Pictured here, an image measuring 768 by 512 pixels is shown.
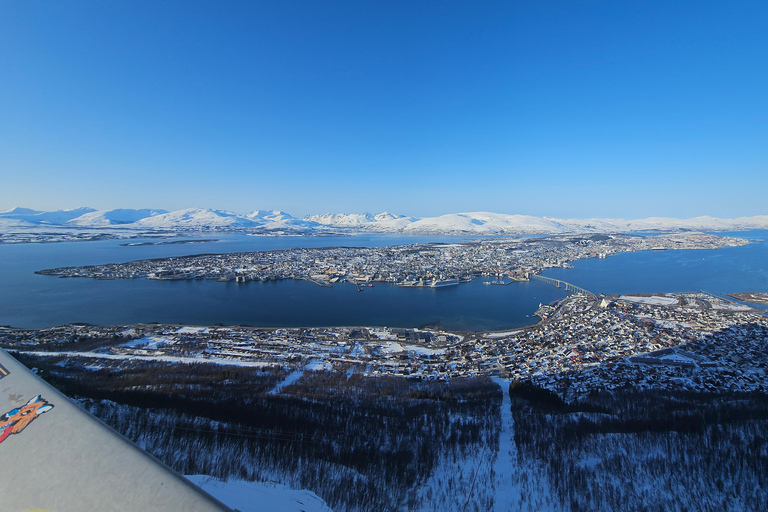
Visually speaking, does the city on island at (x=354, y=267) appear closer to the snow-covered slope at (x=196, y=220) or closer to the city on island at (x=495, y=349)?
the city on island at (x=495, y=349)

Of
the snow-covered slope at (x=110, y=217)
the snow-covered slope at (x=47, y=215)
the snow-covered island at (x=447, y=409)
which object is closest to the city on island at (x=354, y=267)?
the snow-covered island at (x=447, y=409)

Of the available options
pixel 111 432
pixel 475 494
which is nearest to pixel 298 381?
pixel 475 494

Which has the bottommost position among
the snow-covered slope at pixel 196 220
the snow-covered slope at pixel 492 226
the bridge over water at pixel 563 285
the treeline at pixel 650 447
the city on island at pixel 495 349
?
the treeline at pixel 650 447

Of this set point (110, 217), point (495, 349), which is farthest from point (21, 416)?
point (110, 217)

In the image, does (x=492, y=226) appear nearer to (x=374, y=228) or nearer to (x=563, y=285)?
(x=374, y=228)

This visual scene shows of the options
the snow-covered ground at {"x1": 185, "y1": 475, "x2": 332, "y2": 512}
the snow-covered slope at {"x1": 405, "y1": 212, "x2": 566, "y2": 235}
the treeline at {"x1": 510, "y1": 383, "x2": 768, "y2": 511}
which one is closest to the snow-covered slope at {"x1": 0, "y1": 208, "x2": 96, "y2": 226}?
the snow-covered slope at {"x1": 405, "y1": 212, "x2": 566, "y2": 235}

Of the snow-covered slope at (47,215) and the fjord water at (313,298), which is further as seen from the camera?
the snow-covered slope at (47,215)

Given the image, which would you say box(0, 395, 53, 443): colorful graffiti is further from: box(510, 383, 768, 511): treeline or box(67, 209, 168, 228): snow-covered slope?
box(67, 209, 168, 228): snow-covered slope

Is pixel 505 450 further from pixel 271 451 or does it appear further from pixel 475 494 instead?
pixel 271 451
